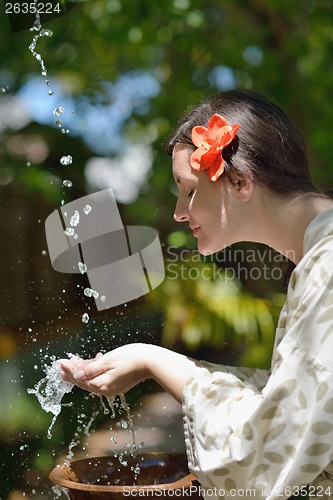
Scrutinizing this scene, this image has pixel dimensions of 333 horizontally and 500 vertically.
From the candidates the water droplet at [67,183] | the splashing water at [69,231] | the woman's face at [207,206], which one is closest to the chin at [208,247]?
the woman's face at [207,206]

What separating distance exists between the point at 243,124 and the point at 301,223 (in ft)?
0.60

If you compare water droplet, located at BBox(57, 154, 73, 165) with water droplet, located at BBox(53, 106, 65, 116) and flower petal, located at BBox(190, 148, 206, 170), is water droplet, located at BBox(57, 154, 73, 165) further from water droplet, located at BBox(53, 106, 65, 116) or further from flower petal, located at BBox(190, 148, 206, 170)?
flower petal, located at BBox(190, 148, 206, 170)

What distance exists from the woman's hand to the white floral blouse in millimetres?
77

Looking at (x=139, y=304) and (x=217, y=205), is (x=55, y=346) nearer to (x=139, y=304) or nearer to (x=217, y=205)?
(x=139, y=304)

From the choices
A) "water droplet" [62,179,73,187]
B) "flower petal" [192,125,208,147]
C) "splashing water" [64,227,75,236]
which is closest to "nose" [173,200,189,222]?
"flower petal" [192,125,208,147]

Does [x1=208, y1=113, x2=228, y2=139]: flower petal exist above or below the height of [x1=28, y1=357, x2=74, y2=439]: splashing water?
above

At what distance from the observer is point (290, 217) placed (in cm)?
123

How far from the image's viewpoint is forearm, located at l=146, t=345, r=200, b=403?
3.86 feet

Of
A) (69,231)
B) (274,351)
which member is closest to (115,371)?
(274,351)

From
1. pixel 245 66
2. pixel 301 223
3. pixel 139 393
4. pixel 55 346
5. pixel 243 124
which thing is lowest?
pixel 139 393

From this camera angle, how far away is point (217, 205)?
4.13ft

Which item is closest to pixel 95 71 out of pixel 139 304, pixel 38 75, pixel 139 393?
pixel 38 75

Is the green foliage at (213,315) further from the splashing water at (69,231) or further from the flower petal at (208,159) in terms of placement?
the flower petal at (208,159)

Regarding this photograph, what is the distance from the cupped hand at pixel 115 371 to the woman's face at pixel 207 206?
0.21 m
